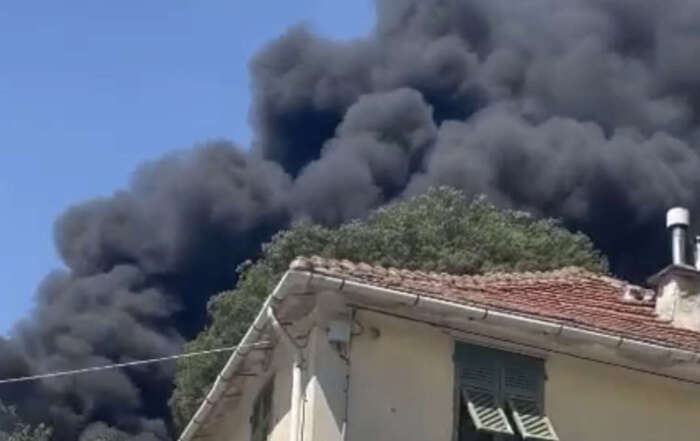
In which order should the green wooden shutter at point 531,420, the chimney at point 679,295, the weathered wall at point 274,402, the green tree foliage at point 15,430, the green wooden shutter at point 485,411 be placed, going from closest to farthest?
1. the green wooden shutter at point 485,411
2. the green wooden shutter at point 531,420
3. the weathered wall at point 274,402
4. the chimney at point 679,295
5. the green tree foliage at point 15,430

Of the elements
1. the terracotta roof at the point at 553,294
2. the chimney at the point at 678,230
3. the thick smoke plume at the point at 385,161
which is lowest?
the terracotta roof at the point at 553,294

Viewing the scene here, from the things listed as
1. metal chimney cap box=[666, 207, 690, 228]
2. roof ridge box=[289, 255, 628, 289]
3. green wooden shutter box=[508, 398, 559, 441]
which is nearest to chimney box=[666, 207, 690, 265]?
metal chimney cap box=[666, 207, 690, 228]

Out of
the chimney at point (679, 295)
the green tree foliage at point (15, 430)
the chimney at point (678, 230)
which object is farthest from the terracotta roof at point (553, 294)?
the green tree foliage at point (15, 430)

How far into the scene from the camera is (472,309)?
10.9 metres

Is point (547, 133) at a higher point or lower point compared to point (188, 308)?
higher

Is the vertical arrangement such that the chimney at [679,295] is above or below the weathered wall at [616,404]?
above

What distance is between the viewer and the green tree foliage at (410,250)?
29.4 metres

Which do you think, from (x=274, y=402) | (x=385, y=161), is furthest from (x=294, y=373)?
(x=385, y=161)

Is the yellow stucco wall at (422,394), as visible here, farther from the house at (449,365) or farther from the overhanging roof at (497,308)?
the overhanging roof at (497,308)

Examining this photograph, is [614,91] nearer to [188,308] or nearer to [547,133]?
[547,133]

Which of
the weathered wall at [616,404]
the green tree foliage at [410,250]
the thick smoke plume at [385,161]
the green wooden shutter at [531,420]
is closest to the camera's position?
the green wooden shutter at [531,420]

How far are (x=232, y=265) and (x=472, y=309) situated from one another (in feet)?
170

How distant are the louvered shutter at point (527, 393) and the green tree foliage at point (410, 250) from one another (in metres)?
16.8

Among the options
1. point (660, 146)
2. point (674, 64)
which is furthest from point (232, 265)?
point (674, 64)
